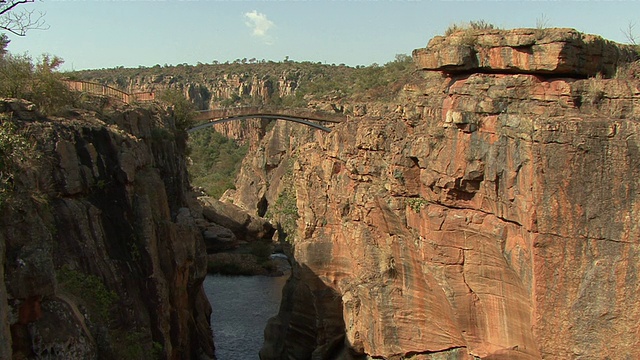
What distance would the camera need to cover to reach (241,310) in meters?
28.9

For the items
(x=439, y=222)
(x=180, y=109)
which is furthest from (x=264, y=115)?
(x=439, y=222)

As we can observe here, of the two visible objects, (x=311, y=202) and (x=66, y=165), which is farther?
(x=311, y=202)

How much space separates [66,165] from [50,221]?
147 centimetres

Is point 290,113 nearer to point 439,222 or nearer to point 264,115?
point 264,115

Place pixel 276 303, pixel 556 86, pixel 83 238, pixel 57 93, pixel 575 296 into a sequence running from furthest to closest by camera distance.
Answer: pixel 276 303 < pixel 57 93 < pixel 83 238 < pixel 556 86 < pixel 575 296

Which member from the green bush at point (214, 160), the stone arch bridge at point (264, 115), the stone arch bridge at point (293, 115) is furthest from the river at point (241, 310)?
the green bush at point (214, 160)

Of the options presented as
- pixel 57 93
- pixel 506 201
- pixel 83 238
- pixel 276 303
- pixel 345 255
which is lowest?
pixel 276 303

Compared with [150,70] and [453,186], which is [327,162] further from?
[150,70]

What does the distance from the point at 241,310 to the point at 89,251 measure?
16.3 metres

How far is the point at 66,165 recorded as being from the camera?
13.4 m

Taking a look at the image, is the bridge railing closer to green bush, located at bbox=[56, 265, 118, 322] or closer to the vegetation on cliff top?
green bush, located at bbox=[56, 265, 118, 322]

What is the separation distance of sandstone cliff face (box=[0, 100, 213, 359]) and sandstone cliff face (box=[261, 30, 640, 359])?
4555mm

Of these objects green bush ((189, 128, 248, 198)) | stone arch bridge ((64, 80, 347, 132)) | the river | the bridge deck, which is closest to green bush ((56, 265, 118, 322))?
the river

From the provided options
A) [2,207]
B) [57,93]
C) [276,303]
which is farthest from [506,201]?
[276,303]
